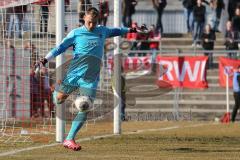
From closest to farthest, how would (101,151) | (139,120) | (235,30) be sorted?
(101,151) < (139,120) < (235,30)

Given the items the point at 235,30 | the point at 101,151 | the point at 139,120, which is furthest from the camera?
the point at 235,30

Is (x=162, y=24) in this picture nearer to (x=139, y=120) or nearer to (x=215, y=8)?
(x=215, y=8)

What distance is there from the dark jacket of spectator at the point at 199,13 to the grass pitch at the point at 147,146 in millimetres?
12823

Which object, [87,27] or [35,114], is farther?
[35,114]

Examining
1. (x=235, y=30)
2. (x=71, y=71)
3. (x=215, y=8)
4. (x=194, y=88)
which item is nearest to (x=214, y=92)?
(x=194, y=88)

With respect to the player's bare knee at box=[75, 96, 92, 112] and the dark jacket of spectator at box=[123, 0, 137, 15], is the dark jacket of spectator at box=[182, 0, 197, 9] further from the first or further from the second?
the player's bare knee at box=[75, 96, 92, 112]

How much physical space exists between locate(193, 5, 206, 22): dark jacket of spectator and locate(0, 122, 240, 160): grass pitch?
12.8 meters

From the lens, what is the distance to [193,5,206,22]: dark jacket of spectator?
33750mm

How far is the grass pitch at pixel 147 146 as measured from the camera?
546 inches

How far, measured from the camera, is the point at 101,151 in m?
14.7

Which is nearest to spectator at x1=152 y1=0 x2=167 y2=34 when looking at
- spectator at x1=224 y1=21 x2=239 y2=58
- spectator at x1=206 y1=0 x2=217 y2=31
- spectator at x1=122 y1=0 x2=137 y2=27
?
spectator at x1=122 y1=0 x2=137 y2=27

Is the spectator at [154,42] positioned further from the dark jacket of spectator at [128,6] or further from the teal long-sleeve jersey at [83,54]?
the teal long-sleeve jersey at [83,54]

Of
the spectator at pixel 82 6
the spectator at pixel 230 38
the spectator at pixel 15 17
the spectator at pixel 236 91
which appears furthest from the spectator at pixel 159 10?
the spectator at pixel 82 6

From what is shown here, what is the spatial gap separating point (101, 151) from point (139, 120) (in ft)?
36.9
